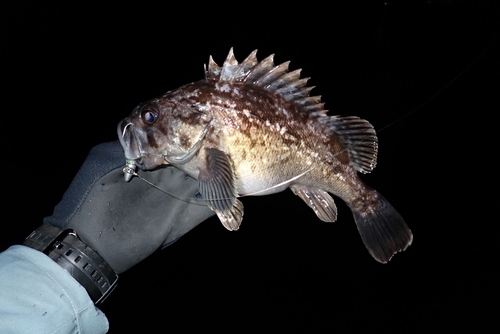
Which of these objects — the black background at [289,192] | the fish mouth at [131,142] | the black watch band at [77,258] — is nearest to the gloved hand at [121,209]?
the black watch band at [77,258]

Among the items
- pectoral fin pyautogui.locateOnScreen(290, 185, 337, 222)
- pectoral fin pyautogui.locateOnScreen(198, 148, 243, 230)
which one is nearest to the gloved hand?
pectoral fin pyautogui.locateOnScreen(198, 148, 243, 230)

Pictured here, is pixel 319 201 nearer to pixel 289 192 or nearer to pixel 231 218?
pixel 231 218

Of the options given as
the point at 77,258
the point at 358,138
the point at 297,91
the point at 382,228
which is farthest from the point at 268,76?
the point at 77,258

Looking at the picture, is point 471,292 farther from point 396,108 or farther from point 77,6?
point 77,6

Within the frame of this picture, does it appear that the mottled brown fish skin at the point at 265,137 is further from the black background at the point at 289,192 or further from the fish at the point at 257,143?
the black background at the point at 289,192

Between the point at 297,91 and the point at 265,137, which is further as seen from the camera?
the point at 297,91

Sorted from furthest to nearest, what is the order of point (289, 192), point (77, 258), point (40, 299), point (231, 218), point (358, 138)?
point (289, 192), point (358, 138), point (231, 218), point (77, 258), point (40, 299)

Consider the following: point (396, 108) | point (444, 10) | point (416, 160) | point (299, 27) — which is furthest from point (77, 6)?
point (444, 10)

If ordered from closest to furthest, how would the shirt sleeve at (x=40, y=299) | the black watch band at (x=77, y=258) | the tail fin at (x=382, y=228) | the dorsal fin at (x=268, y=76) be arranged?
the shirt sleeve at (x=40, y=299)
the black watch band at (x=77, y=258)
the dorsal fin at (x=268, y=76)
the tail fin at (x=382, y=228)
